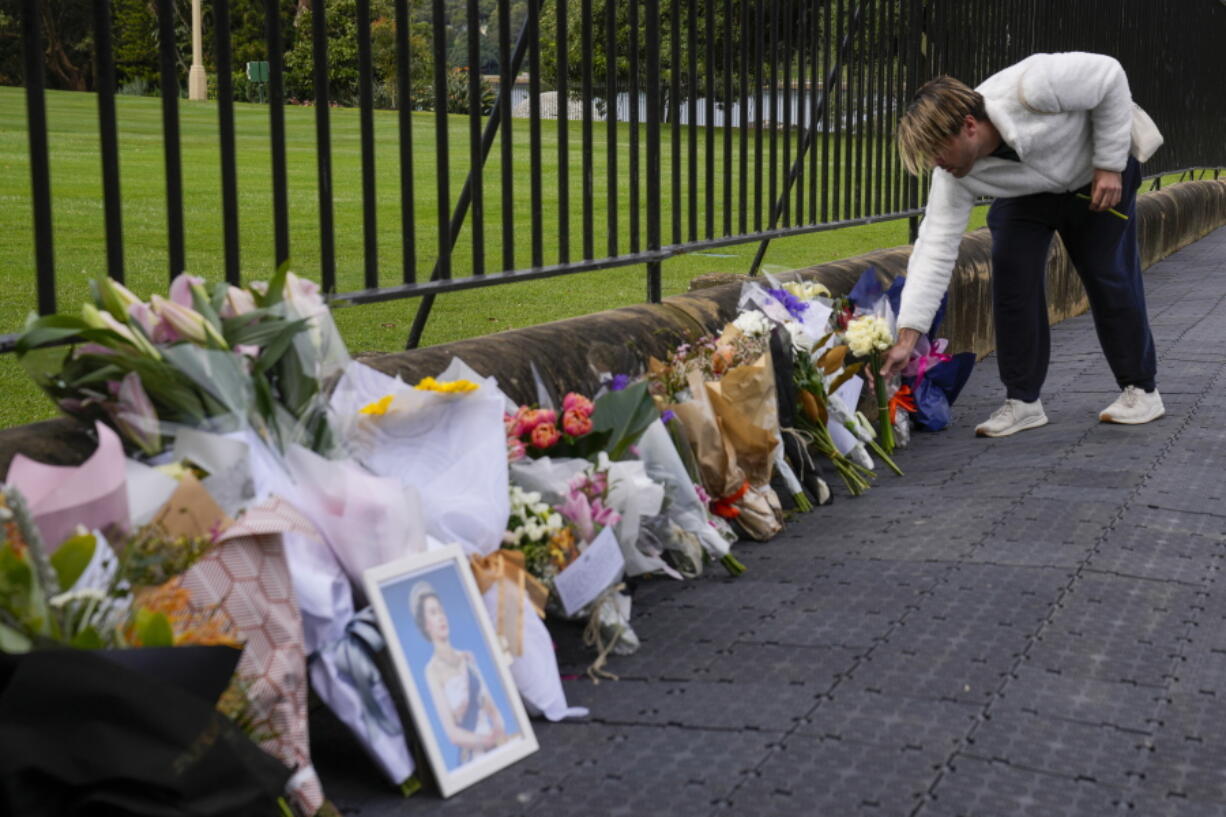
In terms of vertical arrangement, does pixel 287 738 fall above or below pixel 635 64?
below

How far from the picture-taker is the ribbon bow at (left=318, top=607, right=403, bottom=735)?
8.83 feet

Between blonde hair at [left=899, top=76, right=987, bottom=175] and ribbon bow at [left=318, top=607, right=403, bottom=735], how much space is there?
3.38 metres

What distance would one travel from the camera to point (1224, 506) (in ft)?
15.2

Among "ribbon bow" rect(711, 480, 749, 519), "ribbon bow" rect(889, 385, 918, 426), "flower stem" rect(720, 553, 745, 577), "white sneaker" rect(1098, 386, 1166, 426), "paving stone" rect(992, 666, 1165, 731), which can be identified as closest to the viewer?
"paving stone" rect(992, 666, 1165, 731)

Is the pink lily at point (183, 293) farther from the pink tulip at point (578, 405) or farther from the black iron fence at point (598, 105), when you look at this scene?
the pink tulip at point (578, 405)

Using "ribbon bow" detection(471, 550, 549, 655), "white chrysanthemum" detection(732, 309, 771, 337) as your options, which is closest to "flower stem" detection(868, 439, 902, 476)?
"white chrysanthemum" detection(732, 309, 771, 337)

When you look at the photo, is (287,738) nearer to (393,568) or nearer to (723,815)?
(393,568)

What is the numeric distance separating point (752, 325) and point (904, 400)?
57.6 inches

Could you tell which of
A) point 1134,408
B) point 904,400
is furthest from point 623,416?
point 1134,408

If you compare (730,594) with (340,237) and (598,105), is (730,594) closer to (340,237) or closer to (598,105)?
(598,105)

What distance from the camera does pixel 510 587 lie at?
120 inches

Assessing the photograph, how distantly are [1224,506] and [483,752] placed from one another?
276 cm

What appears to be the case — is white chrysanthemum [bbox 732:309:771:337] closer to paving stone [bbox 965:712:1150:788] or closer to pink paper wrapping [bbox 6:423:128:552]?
paving stone [bbox 965:712:1150:788]

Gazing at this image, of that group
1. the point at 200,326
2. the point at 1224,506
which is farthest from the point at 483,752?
the point at 1224,506
